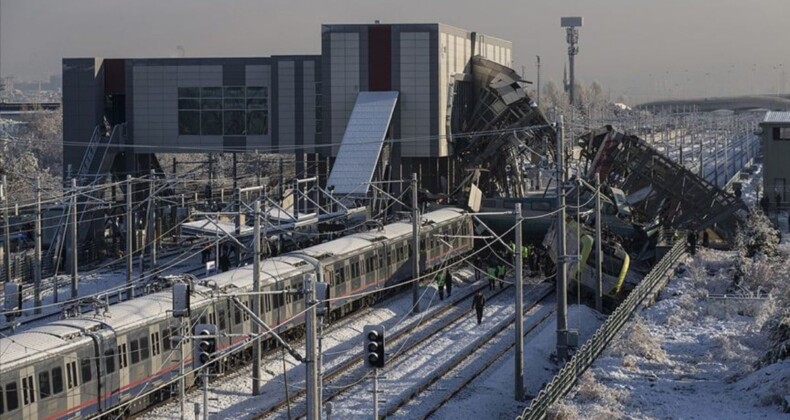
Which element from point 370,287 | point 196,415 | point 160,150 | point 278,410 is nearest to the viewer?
point 196,415

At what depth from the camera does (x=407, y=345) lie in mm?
34406

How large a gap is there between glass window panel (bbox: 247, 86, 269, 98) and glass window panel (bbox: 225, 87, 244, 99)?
1.21 ft

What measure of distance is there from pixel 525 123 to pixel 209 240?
21.7 m

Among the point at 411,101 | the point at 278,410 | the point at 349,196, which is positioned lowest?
the point at 278,410

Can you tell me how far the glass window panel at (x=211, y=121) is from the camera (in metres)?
63.3

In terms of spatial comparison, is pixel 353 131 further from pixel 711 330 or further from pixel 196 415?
pixel 196 415

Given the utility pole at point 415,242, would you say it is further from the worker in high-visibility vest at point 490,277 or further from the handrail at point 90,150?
the handrail at point 90,150

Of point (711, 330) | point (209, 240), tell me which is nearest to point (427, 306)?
point (209, 240)

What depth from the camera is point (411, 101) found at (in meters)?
60.1

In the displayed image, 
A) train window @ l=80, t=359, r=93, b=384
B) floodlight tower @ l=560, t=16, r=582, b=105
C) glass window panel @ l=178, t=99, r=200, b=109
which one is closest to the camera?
train window @ l=80, t=359, r=93, b=384

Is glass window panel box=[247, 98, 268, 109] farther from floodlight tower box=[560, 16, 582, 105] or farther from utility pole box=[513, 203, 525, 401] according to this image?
floodlight tower box=[560, 16, 582, 105]

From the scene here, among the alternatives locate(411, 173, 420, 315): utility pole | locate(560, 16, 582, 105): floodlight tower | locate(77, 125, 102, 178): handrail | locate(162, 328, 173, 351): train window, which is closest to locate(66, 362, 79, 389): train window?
locate(162, 328, 173, 351): train window

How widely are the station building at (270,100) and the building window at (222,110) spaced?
5 cm

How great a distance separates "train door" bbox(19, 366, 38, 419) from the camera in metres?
21.9
